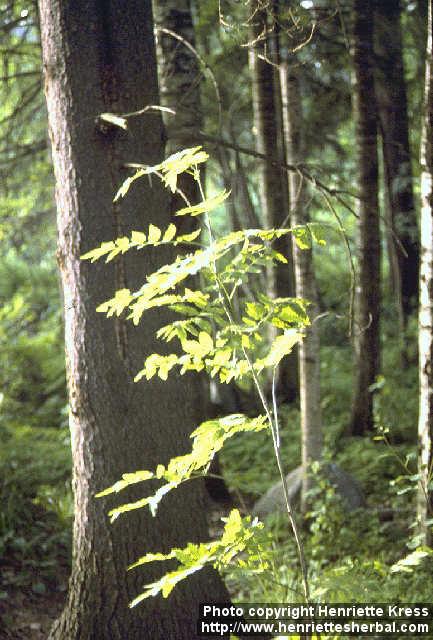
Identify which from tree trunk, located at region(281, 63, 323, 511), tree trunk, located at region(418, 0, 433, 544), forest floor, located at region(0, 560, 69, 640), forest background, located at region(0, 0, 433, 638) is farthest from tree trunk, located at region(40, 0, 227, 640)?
tree trunk, located at region(281, 63, 323, 511)

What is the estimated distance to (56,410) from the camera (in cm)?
1089

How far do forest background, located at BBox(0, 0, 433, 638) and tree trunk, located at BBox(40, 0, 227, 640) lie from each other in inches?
6.5

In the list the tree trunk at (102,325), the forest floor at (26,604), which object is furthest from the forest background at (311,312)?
the tree trunk at (102,325)

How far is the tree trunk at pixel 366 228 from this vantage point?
8359mm

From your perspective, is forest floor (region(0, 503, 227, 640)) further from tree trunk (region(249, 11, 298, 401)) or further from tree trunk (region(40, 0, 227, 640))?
tree trunk (region(249, 11, 298, 401))

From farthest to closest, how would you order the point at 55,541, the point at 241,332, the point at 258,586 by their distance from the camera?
1. the point at 55,541
2. the point at 258,586
3. the point at 241,332

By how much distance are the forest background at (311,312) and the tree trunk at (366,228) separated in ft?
0.06

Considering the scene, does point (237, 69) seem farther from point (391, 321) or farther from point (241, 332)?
point (241, 332)

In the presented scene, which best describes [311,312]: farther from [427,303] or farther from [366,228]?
[366,228]

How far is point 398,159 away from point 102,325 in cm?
879

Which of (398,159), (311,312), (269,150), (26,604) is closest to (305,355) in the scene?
(311,312)

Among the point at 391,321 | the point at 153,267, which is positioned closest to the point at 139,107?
the point at 153,267

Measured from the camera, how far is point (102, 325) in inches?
161

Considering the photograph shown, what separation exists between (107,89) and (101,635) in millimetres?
2952
